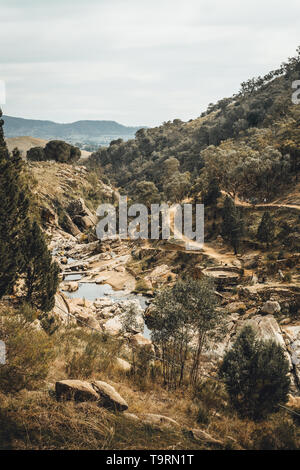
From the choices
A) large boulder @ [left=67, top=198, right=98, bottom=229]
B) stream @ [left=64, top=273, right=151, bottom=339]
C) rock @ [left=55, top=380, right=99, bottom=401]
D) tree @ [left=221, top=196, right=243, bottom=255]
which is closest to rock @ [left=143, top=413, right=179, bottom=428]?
rock @ [left=55, top=380, right=99, bottom=401]

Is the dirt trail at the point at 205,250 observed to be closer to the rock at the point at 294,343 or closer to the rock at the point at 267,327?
the rock at the point at 267,327

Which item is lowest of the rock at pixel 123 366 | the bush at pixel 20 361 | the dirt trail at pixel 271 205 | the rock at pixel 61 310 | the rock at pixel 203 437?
the rock at pixel 61 310

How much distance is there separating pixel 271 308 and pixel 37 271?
18273mm

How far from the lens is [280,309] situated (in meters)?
24.7

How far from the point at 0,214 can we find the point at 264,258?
2602 cm

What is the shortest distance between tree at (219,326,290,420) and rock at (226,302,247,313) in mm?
14702

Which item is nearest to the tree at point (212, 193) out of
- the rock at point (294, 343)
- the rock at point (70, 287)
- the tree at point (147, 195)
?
the tree at point (147, 195)

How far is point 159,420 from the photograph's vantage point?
354 inches

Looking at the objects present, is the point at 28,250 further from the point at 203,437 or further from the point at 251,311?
the point at 251,311

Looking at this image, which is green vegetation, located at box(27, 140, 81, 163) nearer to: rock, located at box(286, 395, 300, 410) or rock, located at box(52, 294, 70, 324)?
rock, located at box(52, 294, 70, 324)

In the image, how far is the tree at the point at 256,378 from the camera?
10688 mm

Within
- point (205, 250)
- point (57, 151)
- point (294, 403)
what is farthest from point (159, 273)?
point (57, 151)

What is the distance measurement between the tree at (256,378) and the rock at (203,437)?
8.97 ft

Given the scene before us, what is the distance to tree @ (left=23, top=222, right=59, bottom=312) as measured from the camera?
17.4m
